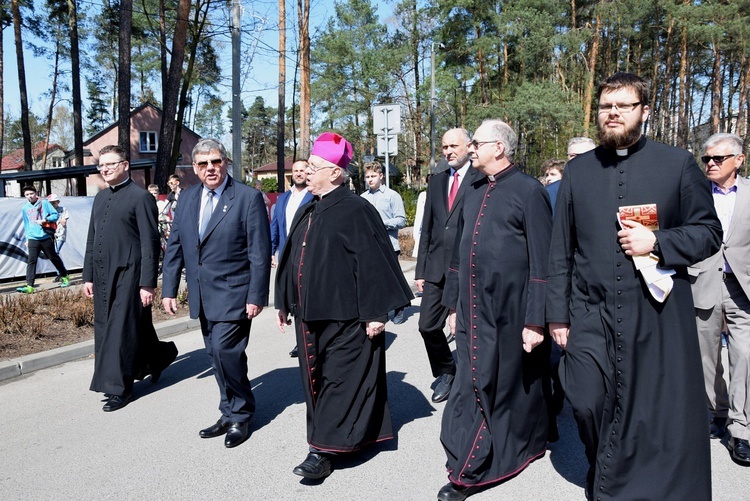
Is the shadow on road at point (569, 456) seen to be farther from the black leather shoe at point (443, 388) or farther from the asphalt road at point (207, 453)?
the black leather shoe at point (443, 388)

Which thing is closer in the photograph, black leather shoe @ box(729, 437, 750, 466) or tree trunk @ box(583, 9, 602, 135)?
black leather shoe @ box(729, 437, 750, 466)

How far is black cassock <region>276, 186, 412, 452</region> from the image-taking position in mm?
3979

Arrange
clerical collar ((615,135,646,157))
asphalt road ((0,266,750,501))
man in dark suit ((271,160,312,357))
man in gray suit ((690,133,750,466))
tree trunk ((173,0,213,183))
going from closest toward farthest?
clerical collar ((615,135,646,157)) < asphalt road ((0,266,750,501)) < man in gray suit ((690,133,750,466)) < man in dark suit ((271,160,312,357)) < tree trunk ((173,0,213,183))

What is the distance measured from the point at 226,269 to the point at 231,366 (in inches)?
26.6

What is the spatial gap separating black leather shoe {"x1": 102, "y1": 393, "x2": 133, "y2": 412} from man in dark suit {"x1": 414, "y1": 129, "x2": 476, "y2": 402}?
2.52 meters

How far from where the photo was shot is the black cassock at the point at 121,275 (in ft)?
17.6

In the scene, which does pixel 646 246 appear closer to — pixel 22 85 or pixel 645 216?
pixel 645 216

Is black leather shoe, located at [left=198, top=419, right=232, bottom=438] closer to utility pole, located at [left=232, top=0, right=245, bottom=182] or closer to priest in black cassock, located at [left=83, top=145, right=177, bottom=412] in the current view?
priest in black cassock, located at [left=83, top=145, right=177, bottom=412]

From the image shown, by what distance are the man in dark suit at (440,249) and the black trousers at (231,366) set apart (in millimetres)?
1464

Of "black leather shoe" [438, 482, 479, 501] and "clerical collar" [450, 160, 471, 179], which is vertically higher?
"clerical collar" [450, 160, 471, 179]

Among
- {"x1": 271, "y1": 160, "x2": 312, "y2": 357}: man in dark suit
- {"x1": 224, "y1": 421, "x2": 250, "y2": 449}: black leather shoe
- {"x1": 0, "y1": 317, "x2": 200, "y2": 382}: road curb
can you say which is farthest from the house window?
{"x1": 224, "y1": 421, "x2": 250, "y2": 449}: black leather shoe

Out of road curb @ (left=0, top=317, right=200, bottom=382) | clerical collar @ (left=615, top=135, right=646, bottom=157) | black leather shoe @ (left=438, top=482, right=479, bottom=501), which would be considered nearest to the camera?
clerical collar @ (left=615, top=135, right=646, bottom=157)

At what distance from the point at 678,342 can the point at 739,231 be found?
1801mm

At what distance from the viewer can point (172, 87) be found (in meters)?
17.6
